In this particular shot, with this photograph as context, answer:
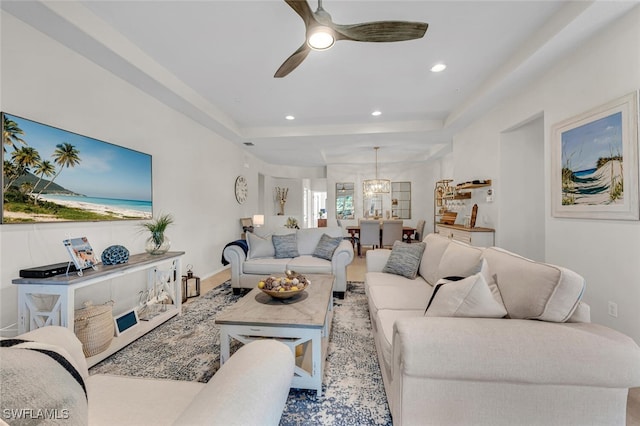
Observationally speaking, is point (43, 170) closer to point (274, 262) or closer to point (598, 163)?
point (274, 262)

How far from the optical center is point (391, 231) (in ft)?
20.2

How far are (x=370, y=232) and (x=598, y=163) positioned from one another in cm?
426

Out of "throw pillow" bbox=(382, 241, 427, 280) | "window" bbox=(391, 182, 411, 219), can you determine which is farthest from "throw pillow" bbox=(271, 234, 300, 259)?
"window" bbox=(391, 182, 411, 219)

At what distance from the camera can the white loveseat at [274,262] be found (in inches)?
135

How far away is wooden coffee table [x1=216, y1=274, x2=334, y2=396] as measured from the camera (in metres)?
1.68

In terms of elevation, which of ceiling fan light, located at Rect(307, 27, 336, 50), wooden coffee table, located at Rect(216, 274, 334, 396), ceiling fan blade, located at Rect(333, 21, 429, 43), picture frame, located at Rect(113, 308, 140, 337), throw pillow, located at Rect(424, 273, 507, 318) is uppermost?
ceiling fan blade, located at Rect(333, 21, 429, 43)

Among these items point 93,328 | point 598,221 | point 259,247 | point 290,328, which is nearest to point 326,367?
A: point 290,328

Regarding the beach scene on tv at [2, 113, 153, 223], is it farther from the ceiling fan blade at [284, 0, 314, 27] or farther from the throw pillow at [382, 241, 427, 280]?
the throw pillow at [382, 241, 427, 280]

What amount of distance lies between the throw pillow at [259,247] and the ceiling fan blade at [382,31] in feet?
9.37

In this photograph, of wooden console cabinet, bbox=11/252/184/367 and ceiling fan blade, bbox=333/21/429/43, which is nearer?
ceiling fan blade, bbox=333/21/429/43

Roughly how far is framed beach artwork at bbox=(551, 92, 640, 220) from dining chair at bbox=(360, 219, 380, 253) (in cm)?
368

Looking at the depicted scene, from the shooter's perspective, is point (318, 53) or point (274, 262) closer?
point (318, 53)

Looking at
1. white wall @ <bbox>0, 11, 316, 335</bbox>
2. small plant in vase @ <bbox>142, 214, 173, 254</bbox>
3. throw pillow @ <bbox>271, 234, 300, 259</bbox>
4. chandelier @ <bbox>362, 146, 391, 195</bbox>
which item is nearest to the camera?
white wall @ <bbox>0, 11, 316, 335</bbox>

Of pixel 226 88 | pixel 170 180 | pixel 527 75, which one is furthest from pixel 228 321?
pixel 527 75
